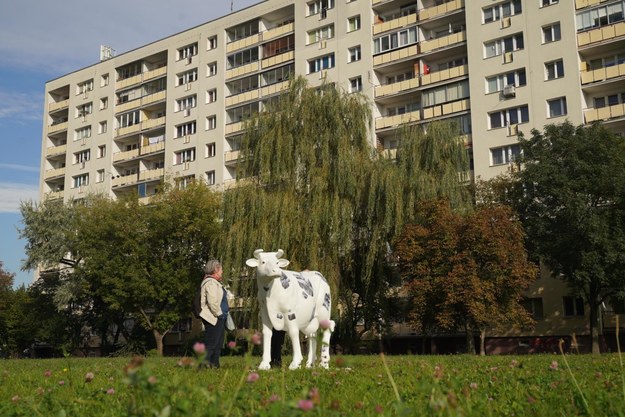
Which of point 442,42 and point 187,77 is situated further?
point 187,77

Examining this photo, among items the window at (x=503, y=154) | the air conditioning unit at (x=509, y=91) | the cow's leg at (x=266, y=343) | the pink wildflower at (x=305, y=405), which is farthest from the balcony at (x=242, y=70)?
the pink wildflower at (x=305, y=405)

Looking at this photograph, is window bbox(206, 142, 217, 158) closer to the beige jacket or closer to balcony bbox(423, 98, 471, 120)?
balcony bbox(423, 98, 471, 120)

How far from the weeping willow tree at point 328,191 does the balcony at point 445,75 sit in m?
16.6

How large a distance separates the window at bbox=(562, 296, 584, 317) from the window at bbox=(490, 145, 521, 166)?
9.97 m

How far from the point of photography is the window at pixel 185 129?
2571 inches

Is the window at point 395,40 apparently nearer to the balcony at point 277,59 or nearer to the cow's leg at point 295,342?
the balcony at point 277,59

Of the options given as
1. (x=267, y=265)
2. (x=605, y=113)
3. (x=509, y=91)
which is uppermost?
(x=509, y=91)

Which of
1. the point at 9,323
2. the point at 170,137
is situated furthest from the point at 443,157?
the point at 9,323

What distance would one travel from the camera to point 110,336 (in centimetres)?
6400

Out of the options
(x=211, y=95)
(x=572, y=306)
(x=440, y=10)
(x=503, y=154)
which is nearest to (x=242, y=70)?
(x=211, y=95)

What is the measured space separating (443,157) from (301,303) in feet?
79.4

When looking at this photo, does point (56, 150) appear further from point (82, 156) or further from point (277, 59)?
point (277, 59)

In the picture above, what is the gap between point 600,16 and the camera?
43938mm

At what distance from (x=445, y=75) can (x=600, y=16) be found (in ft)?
36.1
